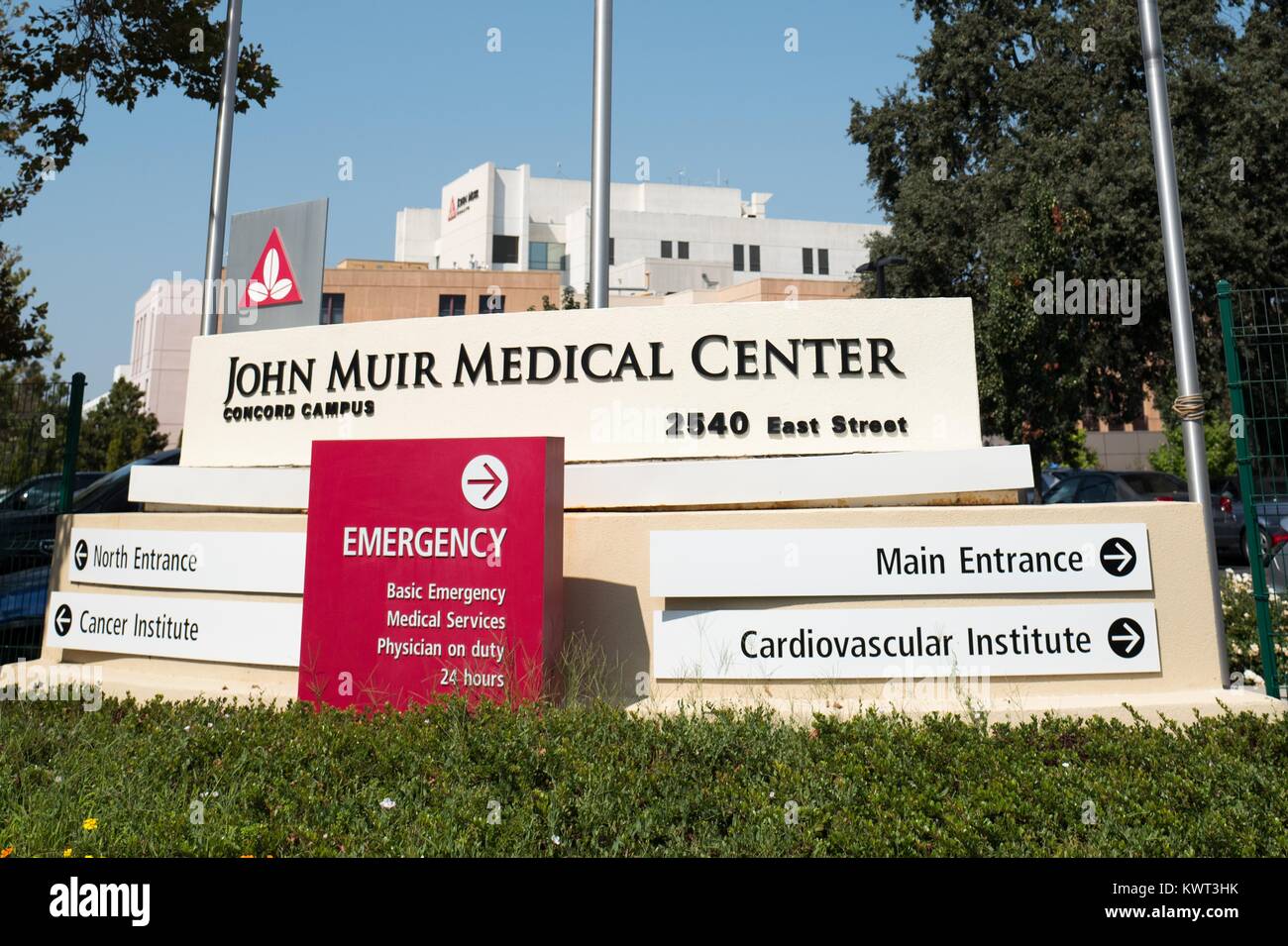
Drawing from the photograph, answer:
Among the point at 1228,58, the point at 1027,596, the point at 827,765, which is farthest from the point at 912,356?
the point at 1228,58

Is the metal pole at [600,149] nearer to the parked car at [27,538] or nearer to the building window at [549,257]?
the parked car at [27,538]

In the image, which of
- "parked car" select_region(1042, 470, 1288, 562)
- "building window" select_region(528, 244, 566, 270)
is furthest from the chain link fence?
"building window" select_region(528, 244, 566, 270)

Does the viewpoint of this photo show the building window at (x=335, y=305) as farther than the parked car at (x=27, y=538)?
Yes

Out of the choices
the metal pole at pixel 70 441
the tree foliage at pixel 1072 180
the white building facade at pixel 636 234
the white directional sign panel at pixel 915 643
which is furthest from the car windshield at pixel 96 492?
the white building facade at pixel 636 234

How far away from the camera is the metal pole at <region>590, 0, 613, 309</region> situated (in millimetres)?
8023

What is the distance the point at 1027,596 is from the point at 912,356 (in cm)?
186

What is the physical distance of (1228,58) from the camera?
22078 millimetres

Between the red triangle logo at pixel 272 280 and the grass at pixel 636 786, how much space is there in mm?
4406

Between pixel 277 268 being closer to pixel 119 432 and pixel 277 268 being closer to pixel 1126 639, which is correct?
pixel 1126 639

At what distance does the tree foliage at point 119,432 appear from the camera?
51.0 metres

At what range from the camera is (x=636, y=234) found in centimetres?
7688

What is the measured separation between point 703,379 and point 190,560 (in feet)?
12.9
